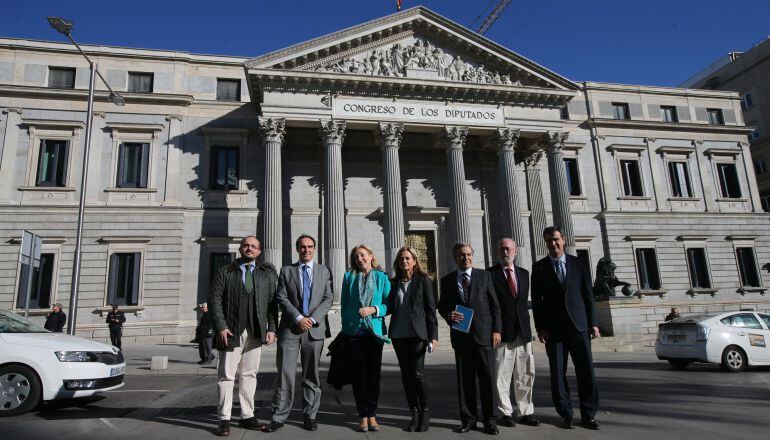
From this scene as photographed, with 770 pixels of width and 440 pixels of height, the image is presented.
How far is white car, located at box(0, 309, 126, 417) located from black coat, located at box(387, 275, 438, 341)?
4516 millimetres

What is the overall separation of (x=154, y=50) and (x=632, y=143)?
94.7ft

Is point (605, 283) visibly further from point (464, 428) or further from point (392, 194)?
point (464, 428)

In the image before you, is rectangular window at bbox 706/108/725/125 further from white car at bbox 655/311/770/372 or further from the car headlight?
the car headlight

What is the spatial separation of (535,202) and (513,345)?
22108mm

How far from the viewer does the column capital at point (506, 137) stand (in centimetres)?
2505

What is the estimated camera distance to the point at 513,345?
6008 mm

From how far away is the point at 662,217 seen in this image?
3039cm

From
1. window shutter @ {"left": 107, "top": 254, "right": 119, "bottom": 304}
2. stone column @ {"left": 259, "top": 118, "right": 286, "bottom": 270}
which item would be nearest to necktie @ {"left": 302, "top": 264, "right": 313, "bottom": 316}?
stone column @ {"left": 259, "top": 118, "right": 286, "bottom": 270}

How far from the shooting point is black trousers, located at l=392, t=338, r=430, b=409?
549 centimetres

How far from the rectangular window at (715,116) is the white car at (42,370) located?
127 ft

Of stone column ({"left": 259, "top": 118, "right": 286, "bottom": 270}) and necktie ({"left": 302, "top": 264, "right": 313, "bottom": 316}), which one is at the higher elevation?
stone column ({"left": 259, "top": 118, "right": 286, "bottom": 270})

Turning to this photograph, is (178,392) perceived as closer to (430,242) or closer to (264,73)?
(264,73)

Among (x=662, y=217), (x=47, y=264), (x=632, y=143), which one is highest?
(x=632, y=143)

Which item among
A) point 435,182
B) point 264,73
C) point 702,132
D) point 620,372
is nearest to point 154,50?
point 264,73
